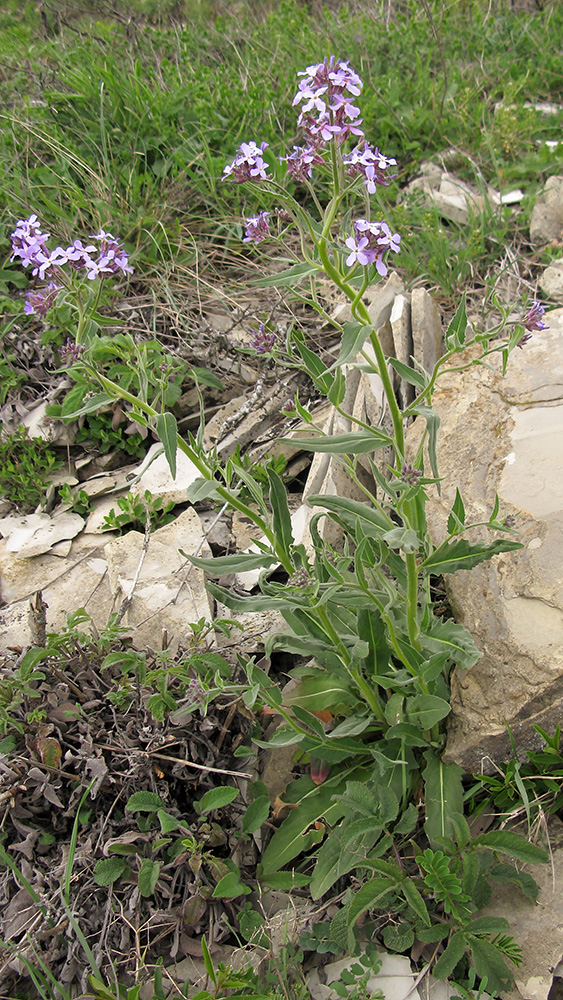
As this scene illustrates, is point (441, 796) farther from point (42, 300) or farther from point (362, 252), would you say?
point (42, 300)

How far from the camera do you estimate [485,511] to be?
2906 mm

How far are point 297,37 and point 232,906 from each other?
6.04 meters

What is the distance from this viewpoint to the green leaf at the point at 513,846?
2.34 meters

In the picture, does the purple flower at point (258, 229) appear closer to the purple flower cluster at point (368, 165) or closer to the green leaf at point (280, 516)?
the purple flower cluster at point (368, 165)

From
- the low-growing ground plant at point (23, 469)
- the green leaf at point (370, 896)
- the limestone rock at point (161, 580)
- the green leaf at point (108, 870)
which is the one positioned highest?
the low-growing ground plant at point (23, 469)

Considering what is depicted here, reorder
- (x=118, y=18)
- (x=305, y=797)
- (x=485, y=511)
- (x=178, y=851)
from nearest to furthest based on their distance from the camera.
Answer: (x=178, y=851) → (x=305, y=797) → (x=485, y=511) → (x=118, y=18)

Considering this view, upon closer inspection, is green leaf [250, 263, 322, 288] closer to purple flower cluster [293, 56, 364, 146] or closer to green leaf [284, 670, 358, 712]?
purple flower cluster [293, 56, 364, 146]

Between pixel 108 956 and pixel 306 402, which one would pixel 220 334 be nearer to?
pixel 306 402

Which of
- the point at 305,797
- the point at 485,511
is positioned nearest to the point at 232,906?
the point at 305,797

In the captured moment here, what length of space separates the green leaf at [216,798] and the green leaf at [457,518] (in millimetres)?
1185

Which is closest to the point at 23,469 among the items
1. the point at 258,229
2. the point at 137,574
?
the point at 137,574

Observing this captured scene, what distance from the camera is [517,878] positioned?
237 cm

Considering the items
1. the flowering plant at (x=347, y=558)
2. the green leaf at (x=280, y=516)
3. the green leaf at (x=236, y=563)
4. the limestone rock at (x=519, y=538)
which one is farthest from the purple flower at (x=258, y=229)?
the limestone rock at (x=519, y=538)

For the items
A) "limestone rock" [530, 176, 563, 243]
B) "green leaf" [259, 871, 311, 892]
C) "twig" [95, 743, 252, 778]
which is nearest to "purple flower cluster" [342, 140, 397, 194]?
"twig" [95, 743, 252, 778]
